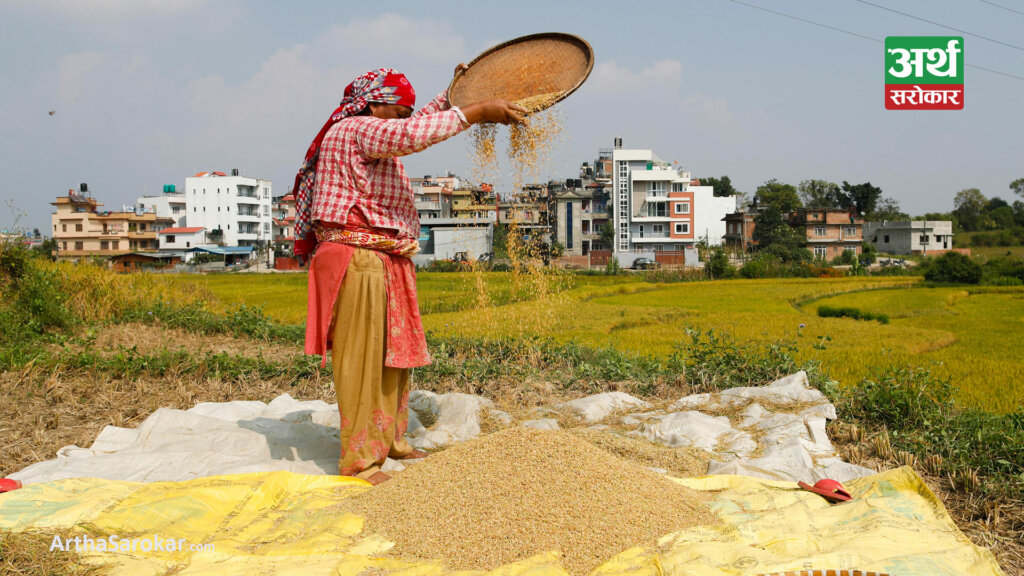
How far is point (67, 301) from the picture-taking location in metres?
6.77

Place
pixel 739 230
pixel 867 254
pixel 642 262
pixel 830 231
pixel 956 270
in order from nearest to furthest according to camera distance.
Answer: pixel 956 270
pixel 642 262
pixel 867 254
pixel 830 231
pixel 739 230

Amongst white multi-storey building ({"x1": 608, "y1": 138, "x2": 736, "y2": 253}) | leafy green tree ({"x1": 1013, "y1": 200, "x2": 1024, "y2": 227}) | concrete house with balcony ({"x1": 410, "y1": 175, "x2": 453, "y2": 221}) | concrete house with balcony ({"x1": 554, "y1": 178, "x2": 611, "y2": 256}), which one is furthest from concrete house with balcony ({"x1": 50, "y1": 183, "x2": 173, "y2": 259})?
leafy green tree ({"x1": 1013, "y1": 200, "x2": 1024, "y2": 227})

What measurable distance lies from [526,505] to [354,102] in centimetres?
179

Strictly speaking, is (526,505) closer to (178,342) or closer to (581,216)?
(178,342)

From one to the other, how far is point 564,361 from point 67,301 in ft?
17.4

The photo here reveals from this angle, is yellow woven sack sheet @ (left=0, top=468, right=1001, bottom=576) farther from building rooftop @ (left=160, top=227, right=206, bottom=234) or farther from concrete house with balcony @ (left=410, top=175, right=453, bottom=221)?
building rooftop @ (left=160, top=227, right=206, bottom=234)

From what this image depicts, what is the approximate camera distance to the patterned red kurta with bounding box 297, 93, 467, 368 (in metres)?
2.63

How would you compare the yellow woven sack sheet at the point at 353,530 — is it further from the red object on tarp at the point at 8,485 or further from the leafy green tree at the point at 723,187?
the leafy green tree at the point at 723,187

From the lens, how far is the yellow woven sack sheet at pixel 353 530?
1.77 m

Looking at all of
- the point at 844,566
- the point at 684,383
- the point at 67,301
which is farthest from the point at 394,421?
the point at 67,301

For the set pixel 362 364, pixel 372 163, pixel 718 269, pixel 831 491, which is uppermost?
pixel 372 163

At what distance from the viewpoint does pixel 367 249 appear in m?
2.78

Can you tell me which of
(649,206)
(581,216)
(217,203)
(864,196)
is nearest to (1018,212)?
(864,196)

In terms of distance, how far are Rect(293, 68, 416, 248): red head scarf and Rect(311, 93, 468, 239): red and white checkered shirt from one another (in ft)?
0.28
